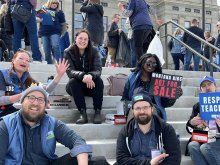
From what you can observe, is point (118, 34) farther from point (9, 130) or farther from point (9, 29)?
point (9, 130)

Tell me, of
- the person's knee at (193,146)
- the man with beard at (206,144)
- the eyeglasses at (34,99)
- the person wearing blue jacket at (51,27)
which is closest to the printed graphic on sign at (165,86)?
the man with beard at (206,144)

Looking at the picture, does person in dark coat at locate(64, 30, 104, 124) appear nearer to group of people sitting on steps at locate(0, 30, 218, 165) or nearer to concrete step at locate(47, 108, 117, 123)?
group of people sitting on steps at locate(0, 30, 218, 165)

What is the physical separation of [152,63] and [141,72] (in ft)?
0.62

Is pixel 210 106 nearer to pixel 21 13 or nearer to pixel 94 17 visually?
pixel 21 13

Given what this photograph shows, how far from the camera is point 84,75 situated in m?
4.31

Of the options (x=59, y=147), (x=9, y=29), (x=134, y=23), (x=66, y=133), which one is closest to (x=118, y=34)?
(x=134, y=23)

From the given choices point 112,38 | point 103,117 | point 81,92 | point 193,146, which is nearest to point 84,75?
point 81,92

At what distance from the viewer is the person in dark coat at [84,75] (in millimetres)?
4348

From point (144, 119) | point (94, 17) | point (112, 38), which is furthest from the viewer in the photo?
point (112, 38)

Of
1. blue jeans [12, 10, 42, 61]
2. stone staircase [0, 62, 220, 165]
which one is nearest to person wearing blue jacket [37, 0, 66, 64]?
blue jeans [12, 10, 42, 61]

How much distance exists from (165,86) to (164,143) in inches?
38.5

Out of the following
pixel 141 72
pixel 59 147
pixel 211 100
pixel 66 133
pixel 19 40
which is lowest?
pixel 59 147

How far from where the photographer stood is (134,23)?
6.41 m

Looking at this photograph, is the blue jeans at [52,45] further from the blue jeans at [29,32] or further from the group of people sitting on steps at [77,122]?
the group of people sitting on steps at [77,122]
